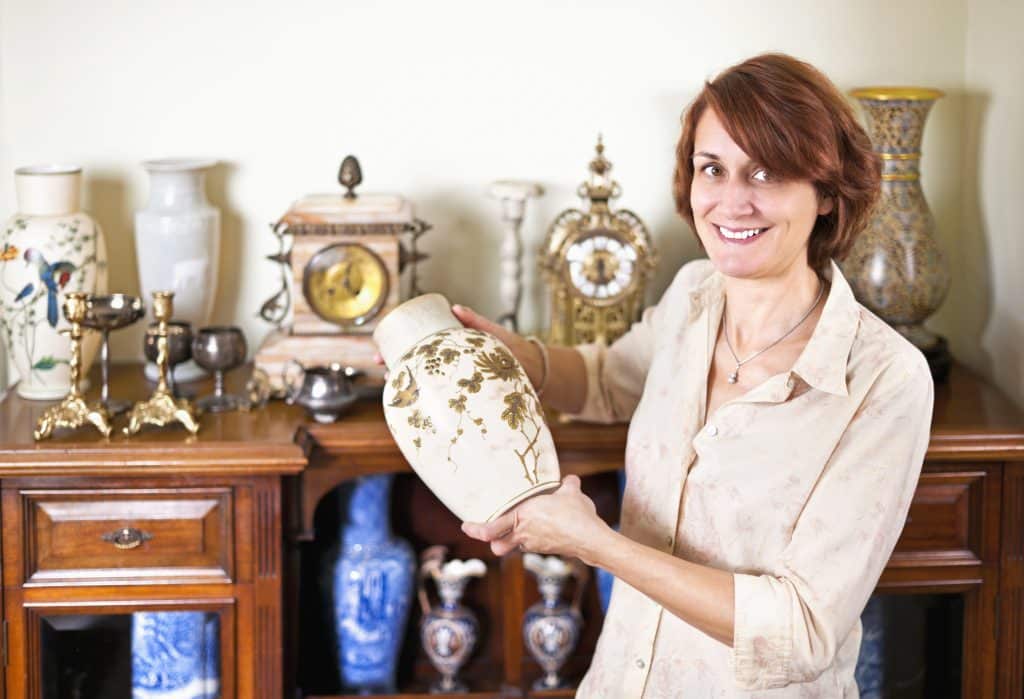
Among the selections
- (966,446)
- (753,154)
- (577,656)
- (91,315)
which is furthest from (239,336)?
(966,446)

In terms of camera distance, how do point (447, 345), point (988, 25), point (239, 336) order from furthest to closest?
point (988, 25)
point (239, 336)
point (447, 345)

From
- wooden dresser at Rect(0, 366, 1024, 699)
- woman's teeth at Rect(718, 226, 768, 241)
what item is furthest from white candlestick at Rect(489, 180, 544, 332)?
woman's teeth at Rect(718, 226, 768, 241)

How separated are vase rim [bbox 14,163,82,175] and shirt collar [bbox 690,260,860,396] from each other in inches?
54.1

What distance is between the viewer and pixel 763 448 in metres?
2.00

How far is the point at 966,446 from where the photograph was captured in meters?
2.46

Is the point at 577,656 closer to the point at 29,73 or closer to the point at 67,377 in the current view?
the point at 67,377

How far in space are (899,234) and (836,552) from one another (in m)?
0.98

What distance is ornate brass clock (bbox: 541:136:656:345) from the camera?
2.69 metres

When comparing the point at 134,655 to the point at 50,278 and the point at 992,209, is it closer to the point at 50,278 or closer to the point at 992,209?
the point at 50,278

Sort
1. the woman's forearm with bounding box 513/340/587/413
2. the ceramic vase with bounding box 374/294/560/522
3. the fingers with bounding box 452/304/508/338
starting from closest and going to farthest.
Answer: the ceramic vase with bounding box 374/294/560/522
the fingers with bounding box 452/304/508/338
the woman's forearm with bounding box 513/340/587/413

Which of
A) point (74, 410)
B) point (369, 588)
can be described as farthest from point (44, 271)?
point (369, 588)

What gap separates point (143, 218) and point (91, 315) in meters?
0.33

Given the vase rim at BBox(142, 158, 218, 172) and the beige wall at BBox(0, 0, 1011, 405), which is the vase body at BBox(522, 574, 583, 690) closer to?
the beige wall at BBox(0, 0, 1011, 405)

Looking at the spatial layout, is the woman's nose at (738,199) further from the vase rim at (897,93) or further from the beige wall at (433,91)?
the beige wall at (433,91)
